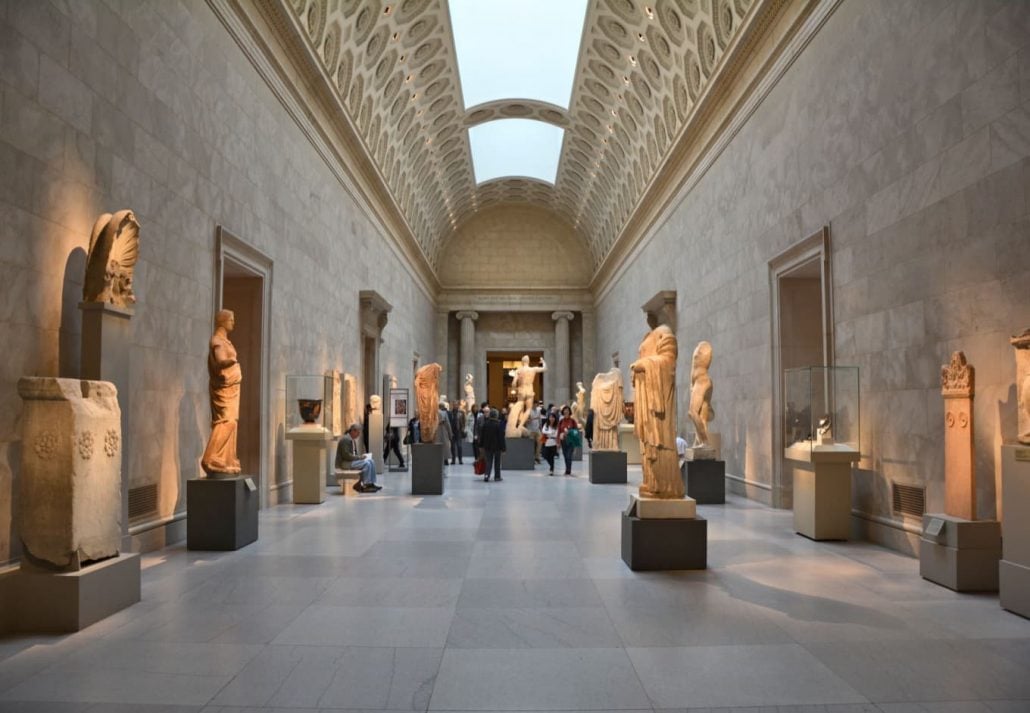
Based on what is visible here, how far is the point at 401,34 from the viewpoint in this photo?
1736cm

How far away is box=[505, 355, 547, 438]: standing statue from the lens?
20250 mm

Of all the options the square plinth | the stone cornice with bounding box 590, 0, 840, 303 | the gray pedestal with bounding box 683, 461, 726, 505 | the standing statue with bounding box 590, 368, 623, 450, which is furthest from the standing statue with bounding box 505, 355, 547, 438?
the square plinth

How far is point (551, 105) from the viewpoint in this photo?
25.4 metres

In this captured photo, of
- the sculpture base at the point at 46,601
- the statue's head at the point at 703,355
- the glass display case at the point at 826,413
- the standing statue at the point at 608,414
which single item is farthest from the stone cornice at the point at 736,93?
the sculpture base at the point at 46,601

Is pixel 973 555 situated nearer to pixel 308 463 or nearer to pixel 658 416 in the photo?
pixel 658 416

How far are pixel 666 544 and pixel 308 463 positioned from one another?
23.6 feet

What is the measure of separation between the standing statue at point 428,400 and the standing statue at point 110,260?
8864mm

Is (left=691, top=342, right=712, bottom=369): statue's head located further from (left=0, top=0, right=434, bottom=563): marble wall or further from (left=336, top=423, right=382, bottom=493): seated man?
(left=0, top=0, right=434, bottom=563): marble wall

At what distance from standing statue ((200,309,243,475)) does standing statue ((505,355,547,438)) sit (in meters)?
12.0

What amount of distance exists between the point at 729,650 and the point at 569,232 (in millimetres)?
33476

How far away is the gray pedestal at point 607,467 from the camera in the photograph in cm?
1626

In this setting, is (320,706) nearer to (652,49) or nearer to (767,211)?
(767,211)

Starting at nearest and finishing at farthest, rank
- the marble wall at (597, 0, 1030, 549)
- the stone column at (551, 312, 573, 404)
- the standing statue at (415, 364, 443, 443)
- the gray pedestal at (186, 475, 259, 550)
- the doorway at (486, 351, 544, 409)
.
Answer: the marble wall at (597, 0, 1030, 549) → the gray pedestal at (186, 475, 259, 550) → the standing statue at (415, 364, 443, 443) → the stone column at (551, 312, 573, 404) → the doorway at (486, 351, 544, 409)

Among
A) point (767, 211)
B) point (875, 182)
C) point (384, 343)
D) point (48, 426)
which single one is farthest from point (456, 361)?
point (48, 426)
